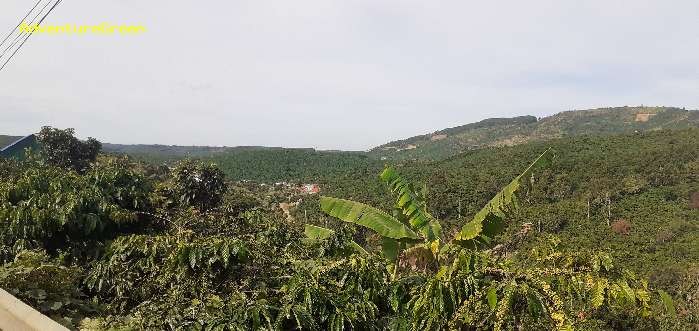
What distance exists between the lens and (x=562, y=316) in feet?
11.7

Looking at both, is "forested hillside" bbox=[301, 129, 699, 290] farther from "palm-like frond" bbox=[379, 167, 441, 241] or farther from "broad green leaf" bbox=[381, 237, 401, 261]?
"broad green leaf" bbox=[381, 237, 401, 261]

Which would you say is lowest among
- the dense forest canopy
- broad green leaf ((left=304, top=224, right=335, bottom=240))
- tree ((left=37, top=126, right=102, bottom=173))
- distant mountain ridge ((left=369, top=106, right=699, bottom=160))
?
broad green leaf ((left=304, top=224, right=335, bottom=240))

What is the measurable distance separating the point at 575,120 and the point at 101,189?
14473 centimetres

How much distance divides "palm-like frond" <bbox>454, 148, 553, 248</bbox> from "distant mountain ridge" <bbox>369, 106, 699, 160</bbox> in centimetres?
11366

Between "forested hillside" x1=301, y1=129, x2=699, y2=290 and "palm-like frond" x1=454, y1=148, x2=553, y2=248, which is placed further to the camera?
"forested hillside" x1=301, y1=129, x2=699, y2=290

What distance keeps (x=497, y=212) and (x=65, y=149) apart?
36755 millimetres

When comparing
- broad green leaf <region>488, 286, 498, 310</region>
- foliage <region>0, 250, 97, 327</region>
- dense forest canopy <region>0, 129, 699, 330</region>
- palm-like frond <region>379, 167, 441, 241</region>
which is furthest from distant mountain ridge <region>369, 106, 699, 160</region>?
broad green leaf <region>488, 286, 498, 310</region>

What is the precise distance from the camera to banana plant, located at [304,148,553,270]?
7.47 m

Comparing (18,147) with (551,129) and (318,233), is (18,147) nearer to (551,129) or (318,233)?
(318,233)

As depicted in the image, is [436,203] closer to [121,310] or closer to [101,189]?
[101,189]

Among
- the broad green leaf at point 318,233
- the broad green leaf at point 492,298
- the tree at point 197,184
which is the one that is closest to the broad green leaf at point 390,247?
the broad green leaf at point 318,233

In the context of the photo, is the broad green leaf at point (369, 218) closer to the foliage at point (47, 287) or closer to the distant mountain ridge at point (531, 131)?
the foliage at point (47, 287)

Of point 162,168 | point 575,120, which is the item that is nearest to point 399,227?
point 162,168

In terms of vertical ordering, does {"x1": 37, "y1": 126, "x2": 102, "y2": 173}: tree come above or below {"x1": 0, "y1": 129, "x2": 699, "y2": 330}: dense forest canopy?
above
